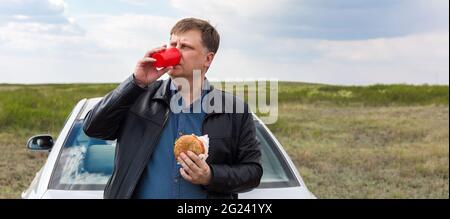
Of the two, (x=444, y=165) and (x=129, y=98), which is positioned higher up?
(x=129, y=98)

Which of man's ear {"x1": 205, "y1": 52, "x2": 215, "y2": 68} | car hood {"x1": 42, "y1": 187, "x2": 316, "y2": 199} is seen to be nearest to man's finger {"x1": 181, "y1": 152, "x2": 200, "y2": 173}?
man's ear {"x1": 205, "y1": 52, "x2": 215, "y2": 68}

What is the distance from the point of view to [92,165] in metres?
3.85

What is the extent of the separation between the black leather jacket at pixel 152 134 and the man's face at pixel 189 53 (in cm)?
13

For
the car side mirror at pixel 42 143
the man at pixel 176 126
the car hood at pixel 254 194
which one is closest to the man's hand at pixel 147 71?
the man at pixel 176 126

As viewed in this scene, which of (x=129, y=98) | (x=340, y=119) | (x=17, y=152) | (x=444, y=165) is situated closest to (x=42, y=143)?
(x=129, y=98)

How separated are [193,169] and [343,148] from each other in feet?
40.3

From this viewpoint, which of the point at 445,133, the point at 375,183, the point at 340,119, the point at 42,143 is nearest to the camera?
the point at 42,143

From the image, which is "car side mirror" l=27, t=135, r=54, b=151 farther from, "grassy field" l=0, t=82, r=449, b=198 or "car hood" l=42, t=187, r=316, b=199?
"grassy field" l=0, t=82, r=449, b=198

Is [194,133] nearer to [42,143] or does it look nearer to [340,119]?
[42,143]

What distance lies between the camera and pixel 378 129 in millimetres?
18969

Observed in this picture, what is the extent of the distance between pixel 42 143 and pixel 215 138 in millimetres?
2302

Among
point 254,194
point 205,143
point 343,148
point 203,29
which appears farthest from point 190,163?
point 343,148

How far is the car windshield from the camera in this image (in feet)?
12.1

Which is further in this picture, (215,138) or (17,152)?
(17,152)
